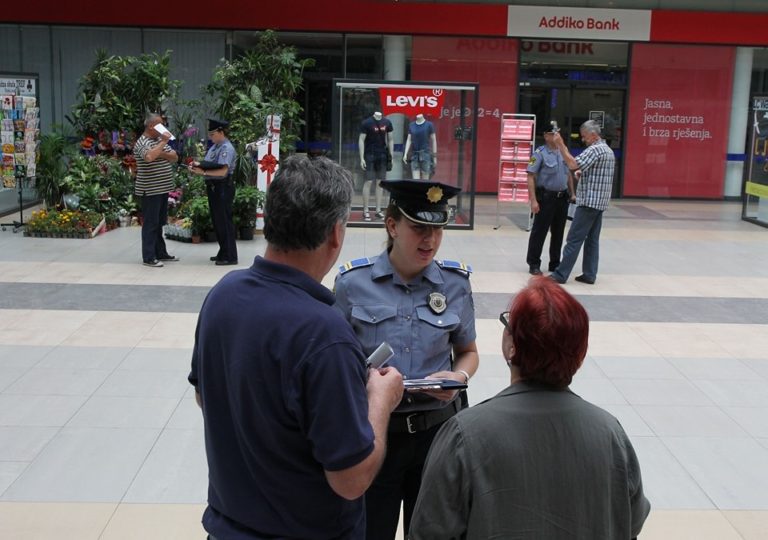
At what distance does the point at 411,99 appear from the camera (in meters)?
13.1

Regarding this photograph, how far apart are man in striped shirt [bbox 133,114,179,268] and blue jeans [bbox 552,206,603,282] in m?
4.46

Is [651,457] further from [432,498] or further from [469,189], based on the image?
[469,189]

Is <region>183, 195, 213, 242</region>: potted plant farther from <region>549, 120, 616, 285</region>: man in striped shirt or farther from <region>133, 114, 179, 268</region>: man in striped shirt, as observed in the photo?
<region>549, 120, 616, 285</region>: man in striped shirt

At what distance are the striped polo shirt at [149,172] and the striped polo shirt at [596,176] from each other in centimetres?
460

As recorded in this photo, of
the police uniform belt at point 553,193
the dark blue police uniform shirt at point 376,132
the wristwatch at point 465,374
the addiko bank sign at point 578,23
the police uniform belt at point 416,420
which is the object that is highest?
the addiko bank sign at point 578,23

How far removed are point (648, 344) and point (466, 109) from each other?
6.90 meters

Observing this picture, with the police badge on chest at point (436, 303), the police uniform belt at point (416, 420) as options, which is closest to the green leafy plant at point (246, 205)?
the police badge on chest at point (436, 303)

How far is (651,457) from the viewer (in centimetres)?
489

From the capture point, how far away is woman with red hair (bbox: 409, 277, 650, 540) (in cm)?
206

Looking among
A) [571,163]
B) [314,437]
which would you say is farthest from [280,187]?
[571,163]

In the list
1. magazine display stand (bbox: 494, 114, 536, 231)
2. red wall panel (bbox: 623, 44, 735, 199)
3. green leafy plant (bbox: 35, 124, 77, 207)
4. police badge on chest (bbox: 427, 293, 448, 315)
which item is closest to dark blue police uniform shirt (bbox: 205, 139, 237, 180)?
green leafy plant (bbox: 35, 124, 77, 207)

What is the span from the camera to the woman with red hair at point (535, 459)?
6.76 feet

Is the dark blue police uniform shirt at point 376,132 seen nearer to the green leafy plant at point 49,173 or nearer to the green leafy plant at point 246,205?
the green leafy plant at point 246,205

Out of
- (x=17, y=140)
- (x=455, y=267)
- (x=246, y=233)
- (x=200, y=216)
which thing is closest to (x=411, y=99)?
(x=246, y=233)
